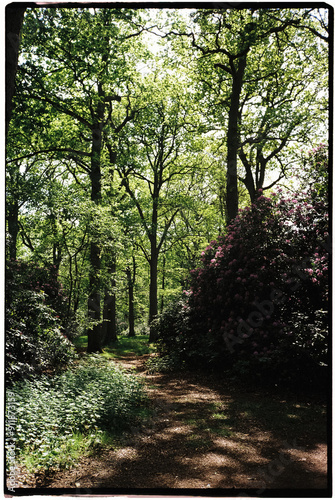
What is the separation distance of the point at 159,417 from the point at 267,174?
629 inches

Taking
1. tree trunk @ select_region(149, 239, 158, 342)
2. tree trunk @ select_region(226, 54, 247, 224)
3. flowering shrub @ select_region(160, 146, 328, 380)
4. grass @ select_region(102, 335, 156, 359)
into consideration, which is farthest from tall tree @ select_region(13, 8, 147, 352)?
tree trunk @ select_region(149, 239, 158, 342)

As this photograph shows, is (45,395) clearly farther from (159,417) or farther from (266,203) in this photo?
(266,203)

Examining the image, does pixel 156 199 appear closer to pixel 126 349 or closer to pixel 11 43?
pixel 126 349

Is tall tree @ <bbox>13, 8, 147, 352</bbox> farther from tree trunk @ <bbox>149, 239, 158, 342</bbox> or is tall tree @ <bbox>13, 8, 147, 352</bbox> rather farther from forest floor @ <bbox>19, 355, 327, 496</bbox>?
forest floor @ <bbox>19, 355, 327, 496</bbox>

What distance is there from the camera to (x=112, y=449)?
13.2ft

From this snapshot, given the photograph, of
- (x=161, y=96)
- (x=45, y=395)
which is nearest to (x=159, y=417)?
(x=45, y=395)

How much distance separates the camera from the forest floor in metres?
3.15

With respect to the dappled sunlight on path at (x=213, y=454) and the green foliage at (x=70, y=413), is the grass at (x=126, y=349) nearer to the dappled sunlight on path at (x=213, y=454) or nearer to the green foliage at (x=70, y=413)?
the green foliage at (x=70, y=413)

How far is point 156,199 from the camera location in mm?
16625

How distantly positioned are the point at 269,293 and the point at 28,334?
15.5ft

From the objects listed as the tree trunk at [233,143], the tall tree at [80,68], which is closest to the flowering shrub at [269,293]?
the tree trunk at [233,143]

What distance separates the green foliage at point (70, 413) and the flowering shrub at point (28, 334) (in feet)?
2.07

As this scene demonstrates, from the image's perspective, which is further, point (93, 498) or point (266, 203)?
point (266, 203)

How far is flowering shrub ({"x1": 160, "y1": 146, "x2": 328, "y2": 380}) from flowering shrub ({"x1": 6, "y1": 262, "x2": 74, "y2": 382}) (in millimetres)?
3283
